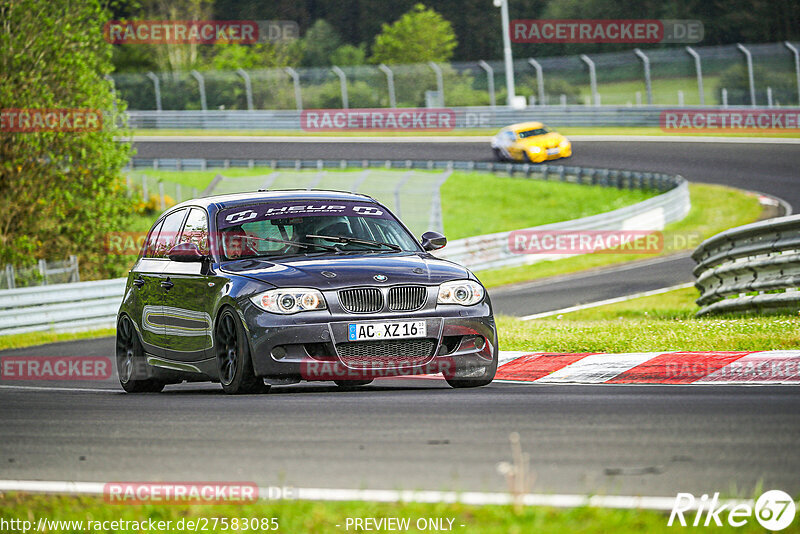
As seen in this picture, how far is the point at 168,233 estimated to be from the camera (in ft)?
34.8

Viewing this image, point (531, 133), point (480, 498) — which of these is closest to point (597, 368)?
point (480, 498)

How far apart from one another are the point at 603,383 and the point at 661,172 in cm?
3217

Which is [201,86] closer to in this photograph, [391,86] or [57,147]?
[391,86]

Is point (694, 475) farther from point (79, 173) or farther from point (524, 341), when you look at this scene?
point (79, 173)

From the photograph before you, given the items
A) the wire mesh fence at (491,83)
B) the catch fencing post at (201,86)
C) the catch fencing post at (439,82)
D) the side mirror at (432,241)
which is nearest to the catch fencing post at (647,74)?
the wire mesh fence at (491,83)

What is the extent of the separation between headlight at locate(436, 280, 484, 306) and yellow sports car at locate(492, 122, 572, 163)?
35.0 metres

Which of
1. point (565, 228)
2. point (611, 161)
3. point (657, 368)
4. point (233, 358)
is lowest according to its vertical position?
point (611, 161)

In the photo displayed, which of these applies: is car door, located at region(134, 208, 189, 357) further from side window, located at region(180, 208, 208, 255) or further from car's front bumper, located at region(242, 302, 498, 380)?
car's front bumper, located at region(242, 302, 498, 380)

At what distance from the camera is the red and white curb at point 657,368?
27.7 ft

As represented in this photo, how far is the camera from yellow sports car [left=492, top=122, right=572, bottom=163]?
143 feet

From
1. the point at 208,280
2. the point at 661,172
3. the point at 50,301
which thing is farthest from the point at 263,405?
the point at 661,172

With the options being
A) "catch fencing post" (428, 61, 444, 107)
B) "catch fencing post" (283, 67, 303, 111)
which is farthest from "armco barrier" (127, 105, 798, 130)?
"catch fencing post" (428, 61, 444, 107)

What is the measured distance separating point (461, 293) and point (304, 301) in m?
1.16

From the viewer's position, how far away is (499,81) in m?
54.6
